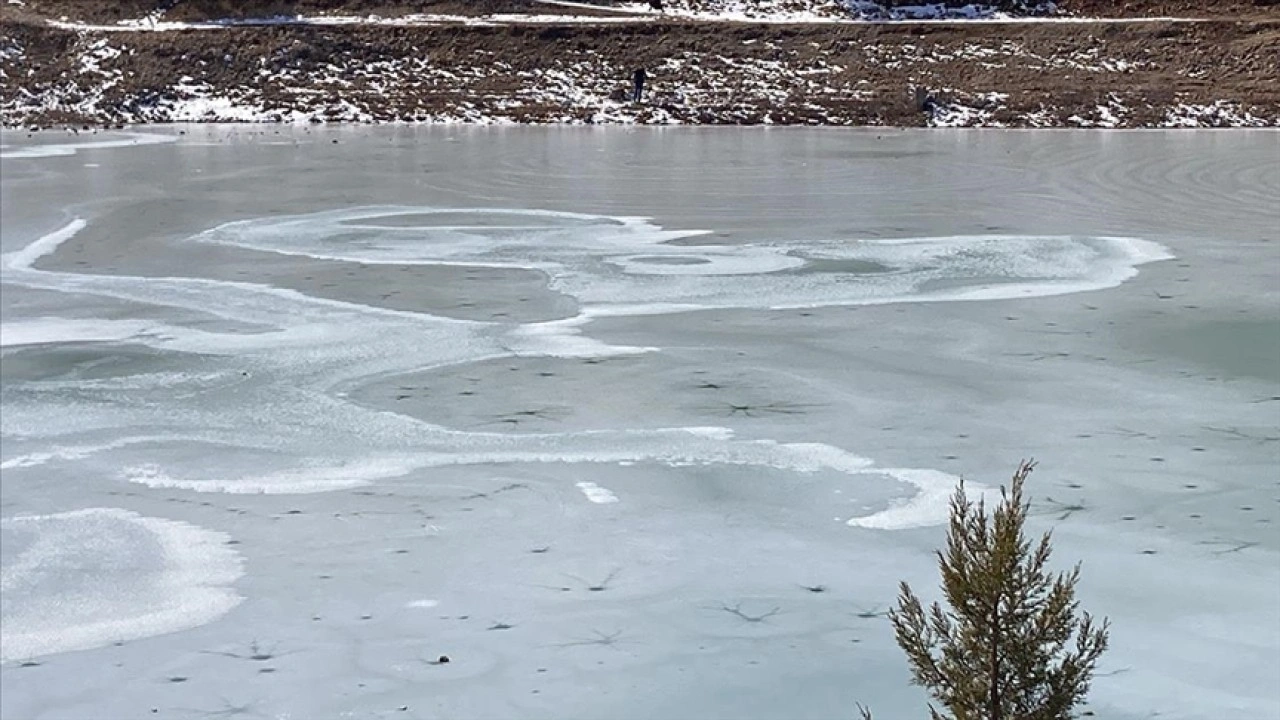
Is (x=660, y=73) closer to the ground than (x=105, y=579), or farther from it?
farther from it

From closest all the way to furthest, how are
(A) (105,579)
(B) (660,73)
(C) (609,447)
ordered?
(A) (105,579) < (C) (609,447) < (B) (660,73)

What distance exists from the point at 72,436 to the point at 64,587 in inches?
103

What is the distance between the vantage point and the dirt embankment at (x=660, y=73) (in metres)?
36.4

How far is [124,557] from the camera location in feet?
26.5

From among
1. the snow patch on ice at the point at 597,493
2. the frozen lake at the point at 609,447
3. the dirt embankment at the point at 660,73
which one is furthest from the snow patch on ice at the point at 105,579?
the dirt embankment at the point at 660,73

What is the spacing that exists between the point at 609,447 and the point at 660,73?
32079 millimetres

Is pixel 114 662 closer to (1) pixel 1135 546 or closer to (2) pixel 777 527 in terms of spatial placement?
(2) pixel 777 527

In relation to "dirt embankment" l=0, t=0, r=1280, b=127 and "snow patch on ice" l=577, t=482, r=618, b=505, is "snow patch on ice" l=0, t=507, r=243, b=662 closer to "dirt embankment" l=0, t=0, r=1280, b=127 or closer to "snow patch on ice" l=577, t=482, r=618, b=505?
"snow patch on ice" l=577, t=482, r=618, b=505

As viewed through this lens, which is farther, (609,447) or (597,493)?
(609,447)

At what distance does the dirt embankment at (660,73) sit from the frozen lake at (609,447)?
16.9 metres

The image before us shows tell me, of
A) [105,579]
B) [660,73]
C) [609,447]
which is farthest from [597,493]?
[660,73]

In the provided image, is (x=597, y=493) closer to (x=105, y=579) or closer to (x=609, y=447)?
(x=609, y=447)

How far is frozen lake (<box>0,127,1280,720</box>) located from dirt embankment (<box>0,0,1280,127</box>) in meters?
16.9

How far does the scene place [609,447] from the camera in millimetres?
9867
